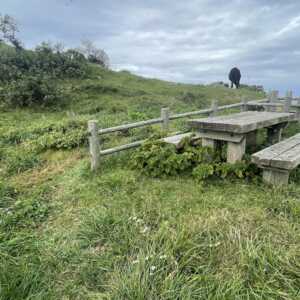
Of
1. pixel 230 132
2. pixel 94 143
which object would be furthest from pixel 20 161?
pixel 230 132

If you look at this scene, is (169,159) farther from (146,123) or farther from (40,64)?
(40,64)

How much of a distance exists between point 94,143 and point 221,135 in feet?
6.44

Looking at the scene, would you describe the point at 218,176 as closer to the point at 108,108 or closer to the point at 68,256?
the point at 68,256

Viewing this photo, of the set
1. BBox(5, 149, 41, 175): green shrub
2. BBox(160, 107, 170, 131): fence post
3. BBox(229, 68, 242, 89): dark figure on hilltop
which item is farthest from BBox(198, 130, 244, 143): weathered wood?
BBox(229, 68, 242, 89): dark figure on hilltop

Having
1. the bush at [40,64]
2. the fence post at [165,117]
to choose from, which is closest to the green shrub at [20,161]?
the fence post at [165,117]

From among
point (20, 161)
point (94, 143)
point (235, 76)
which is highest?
point (235, 76)

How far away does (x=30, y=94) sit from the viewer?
8.82 metres

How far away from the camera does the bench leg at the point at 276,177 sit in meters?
3.08

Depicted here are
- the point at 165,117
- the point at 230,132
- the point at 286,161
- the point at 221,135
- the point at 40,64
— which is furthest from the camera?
the point at 40,64

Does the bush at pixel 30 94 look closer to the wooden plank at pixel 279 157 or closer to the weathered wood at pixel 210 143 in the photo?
the weathered wood at pixel 210 143

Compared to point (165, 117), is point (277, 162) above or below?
below

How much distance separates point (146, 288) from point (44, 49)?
1422 cm

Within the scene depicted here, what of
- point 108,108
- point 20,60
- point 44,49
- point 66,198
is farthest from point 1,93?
point 66,198

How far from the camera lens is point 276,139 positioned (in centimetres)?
500
